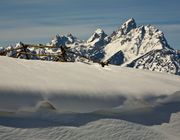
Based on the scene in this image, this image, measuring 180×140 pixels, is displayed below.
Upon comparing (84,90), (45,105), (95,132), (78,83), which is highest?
(78,83)

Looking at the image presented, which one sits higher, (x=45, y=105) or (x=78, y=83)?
(x=78, y=83)

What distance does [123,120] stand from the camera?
4.15m

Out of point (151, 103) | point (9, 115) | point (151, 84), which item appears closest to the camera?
point (9, 115)

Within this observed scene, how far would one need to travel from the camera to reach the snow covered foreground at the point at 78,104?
374 cm

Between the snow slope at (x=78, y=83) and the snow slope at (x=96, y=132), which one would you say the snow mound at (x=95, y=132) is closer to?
the snow slope at (x=96, y=132)

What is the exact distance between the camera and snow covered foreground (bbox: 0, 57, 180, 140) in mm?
3742

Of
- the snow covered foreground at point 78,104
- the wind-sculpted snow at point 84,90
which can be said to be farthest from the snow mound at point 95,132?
the wind-sculpted snow at point 84,90

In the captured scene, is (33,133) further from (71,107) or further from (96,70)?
(96,70)

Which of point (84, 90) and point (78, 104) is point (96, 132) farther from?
Result: point (84, 90)

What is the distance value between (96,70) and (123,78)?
393mm

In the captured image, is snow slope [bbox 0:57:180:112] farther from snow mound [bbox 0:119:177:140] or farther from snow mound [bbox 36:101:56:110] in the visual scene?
snow mound [bbox 0:119:177:140]

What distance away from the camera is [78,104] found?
159 inches

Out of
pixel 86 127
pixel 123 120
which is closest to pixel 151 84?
pixel 123 120

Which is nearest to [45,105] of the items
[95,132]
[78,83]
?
[95,132]
